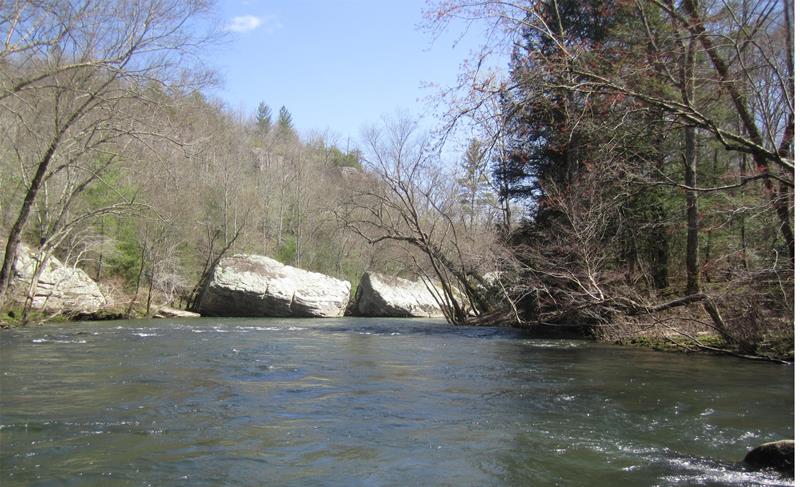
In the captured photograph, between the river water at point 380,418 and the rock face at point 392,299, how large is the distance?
19094mm

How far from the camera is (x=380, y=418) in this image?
660 cm

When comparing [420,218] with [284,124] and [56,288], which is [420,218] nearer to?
[56,288]

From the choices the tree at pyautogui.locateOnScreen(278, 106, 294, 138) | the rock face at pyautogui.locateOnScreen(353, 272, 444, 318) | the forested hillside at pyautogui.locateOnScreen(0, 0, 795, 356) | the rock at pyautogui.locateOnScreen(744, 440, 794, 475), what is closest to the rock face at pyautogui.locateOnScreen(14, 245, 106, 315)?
the forested hillside at pyautogui.locateOnScreen(0, 0, 795, 356)

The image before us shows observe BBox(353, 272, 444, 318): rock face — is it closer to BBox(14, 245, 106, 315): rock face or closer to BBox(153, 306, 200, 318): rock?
BBox(153, 306, 200, 318): rock

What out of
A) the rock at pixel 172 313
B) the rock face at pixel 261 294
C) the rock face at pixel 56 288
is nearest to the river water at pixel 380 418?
the rock face at pixel 56 288

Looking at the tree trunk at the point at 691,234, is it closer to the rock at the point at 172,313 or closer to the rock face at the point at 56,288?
the rock face at the point at 56,288

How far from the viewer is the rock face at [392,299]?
3152cm

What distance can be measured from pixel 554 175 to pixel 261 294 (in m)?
16.0

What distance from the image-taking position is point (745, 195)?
44.4ft

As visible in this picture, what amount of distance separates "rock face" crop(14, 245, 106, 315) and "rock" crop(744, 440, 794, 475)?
73.2 ft

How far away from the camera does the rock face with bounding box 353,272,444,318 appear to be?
31.5 metres

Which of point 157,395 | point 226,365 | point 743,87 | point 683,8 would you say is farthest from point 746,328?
point 157,395

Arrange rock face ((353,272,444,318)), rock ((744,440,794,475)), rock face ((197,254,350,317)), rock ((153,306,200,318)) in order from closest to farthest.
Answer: rock ((744,440,794,475)) → rock ((153,306,200,318)) → rock face ((197,254,350,317)) → rock face ((353,272,444,318))

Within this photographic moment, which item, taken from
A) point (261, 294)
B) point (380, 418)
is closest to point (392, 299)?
point (261, 294)
